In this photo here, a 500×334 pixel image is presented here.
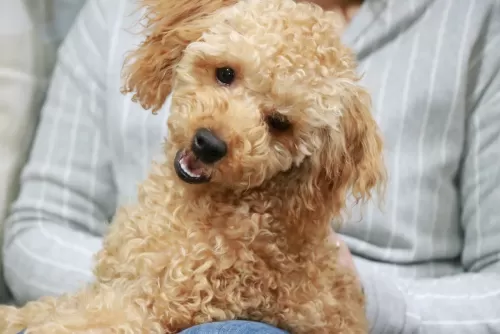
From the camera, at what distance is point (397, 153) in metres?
1.17

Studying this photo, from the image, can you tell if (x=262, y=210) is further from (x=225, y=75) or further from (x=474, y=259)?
(x=474, y=259)

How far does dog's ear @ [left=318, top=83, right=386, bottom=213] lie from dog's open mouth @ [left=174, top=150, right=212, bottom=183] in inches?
6.0

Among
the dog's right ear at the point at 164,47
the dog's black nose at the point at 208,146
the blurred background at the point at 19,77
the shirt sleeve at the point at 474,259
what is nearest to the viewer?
the dog's black nose at the point at 208,146

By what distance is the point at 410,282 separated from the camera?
3.75ft

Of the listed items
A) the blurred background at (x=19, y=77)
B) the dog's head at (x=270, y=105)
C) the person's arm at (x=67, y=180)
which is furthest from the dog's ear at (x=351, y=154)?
the blurred background at (x=19, y=77)

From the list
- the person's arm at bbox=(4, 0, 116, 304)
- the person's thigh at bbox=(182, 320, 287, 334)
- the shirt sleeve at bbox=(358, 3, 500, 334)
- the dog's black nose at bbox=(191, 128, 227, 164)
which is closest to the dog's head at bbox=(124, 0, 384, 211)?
the dog's black nose at bbox=(191, 128, 227, 164)

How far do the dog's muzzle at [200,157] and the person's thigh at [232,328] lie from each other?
17cm

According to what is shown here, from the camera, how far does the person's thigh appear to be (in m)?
0.70

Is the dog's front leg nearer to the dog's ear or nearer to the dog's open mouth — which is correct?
the dog's open mouth

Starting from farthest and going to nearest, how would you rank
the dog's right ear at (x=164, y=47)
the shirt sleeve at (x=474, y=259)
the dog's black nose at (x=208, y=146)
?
the shirt sleeve at (x=474, y=259) → the dog's right ear at (x=164, y=47) → the dog's black nose at (x=208, y=146)

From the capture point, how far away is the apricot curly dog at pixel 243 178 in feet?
2.31

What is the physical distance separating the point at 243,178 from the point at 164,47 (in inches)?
9.3

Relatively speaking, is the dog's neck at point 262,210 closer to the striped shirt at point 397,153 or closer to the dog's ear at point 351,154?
the dog's ear at point 351,154

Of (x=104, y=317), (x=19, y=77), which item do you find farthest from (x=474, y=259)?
(x=19, y=77)
